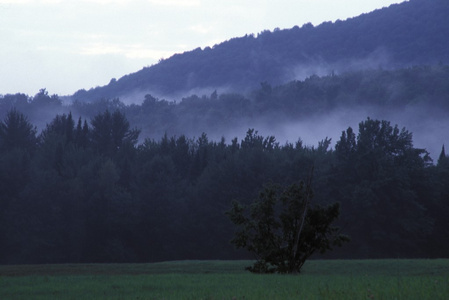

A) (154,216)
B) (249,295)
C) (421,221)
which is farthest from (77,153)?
(249,295)

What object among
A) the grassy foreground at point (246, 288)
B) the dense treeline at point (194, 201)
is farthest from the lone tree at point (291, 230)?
the dense treeline at point (194, 201)

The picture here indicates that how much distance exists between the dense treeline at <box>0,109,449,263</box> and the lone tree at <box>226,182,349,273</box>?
50.9 m

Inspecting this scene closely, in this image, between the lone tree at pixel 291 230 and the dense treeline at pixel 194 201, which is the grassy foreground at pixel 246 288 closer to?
the lone tree at pixel 291 230

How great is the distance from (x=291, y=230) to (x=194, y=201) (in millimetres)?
62759

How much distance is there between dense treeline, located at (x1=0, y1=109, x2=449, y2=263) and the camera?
3388 inches

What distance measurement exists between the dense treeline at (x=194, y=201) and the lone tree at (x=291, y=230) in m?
50.9

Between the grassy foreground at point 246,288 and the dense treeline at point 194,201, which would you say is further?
the dense treeline at point 194,201

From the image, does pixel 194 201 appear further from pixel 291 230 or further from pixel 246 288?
pixel 246 288

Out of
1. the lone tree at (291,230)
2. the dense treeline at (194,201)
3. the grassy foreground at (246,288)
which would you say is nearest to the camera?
the grassy foreground at (246,288)

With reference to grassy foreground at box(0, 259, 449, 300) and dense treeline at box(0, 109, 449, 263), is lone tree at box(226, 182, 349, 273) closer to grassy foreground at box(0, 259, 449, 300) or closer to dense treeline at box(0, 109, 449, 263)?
grassy foreground at box(0, 259, 449, 300)

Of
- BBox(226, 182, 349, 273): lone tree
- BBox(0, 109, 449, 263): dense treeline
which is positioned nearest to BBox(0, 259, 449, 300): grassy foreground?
BBox(226, 182, 349, 273): lone tree

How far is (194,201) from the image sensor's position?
95875mm

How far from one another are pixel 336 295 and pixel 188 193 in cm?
8111

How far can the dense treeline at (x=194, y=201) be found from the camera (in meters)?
86.1
